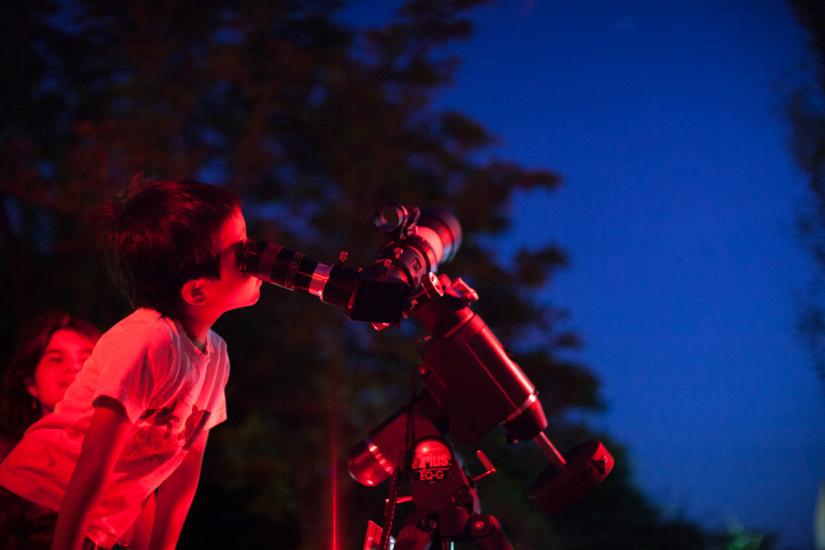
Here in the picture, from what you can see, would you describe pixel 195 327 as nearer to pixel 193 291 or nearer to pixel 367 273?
pixel 193 291

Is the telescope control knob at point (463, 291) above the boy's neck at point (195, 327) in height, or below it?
above

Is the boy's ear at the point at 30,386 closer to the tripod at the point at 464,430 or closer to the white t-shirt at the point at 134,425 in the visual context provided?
the white t-shirt at the point at 134,425

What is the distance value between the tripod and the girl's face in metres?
1.03

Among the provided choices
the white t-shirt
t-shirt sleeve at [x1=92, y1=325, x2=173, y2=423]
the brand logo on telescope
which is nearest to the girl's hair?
the white t-shirt

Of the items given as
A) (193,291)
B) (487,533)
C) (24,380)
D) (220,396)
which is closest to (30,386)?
(24,380)

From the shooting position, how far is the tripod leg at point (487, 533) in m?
1.13

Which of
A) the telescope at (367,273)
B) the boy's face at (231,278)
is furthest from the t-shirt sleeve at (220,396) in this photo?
the telescope at (367,273)

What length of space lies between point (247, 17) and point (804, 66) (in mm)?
2345

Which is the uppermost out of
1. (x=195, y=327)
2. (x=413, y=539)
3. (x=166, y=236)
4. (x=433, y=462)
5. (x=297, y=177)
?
(x=297, y=177)

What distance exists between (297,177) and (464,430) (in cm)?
236

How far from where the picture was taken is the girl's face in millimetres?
1773

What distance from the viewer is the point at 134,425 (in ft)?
3.84

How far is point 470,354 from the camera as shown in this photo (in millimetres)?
1153

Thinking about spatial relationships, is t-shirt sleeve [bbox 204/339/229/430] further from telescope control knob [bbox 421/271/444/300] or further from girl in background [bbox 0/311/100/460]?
girl in background [bbox 0/311/100/460]
